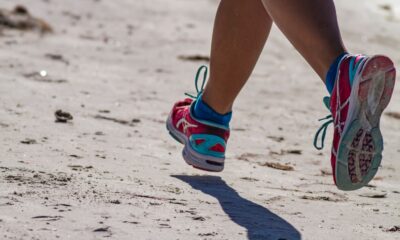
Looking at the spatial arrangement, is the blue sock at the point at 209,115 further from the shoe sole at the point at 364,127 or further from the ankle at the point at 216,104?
the shoe sole at the point at 364,127

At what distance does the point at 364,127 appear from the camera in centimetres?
252

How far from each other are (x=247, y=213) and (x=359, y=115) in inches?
17.0

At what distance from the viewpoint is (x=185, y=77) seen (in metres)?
4.98

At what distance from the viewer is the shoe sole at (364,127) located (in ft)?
8.21

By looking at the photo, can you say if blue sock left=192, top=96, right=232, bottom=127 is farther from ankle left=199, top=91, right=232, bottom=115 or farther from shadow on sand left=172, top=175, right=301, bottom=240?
shadow on sand left=172, top=175, right=301, bottom=240

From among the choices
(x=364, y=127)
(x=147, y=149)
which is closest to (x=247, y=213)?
(x=364, y=127)

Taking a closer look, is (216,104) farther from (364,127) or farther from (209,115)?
(364,127)

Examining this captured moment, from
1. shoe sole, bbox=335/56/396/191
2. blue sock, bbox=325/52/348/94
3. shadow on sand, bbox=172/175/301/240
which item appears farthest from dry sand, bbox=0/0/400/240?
blue sock, bbox=325/52/348/94

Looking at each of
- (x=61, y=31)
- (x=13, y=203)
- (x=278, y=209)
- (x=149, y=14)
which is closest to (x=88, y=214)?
(x=13, y=203)

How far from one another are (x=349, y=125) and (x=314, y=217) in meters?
0.35

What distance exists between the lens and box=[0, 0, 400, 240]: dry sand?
2.54 metres

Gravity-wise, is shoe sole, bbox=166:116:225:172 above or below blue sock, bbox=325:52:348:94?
below

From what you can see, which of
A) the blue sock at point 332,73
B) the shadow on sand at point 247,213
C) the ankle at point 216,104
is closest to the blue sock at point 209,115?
the ankle at point 216,104

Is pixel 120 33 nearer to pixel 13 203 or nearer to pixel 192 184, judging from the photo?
pixel 192 184
